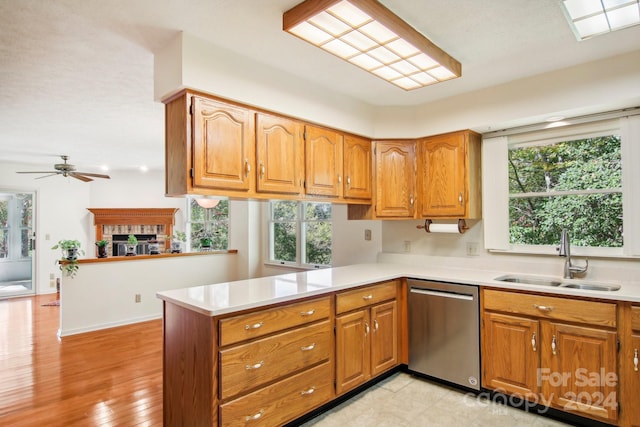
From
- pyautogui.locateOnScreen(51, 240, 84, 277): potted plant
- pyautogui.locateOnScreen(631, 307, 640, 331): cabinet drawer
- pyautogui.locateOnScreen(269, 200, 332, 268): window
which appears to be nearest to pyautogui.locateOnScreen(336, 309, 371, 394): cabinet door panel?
pyautogui.locateOnScreen(631, 307, 640, 331): cabinet drawer

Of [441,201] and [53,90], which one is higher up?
[53,90]

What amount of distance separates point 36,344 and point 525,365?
4910 millimetres

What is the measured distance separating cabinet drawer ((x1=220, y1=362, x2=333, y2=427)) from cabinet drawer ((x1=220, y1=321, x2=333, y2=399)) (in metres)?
0.05

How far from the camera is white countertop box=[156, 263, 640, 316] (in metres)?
2.11

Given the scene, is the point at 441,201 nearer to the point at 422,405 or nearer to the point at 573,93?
the point at 573,93

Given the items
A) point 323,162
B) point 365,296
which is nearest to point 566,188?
point 365,296

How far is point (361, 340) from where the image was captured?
9.27 ft

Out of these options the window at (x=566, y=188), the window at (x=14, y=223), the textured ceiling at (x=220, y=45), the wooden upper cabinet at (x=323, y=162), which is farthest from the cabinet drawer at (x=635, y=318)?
the window at (x=14, y=223)

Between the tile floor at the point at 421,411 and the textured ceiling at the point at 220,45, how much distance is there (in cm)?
245

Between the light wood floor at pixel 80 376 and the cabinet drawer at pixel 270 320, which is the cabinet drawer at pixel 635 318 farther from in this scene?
Result: the light wood floor at pixel 80 376

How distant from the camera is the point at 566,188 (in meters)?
3.02

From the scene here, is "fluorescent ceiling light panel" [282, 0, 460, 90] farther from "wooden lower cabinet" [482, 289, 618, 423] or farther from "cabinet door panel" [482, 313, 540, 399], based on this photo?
"cabinet door panel" [482, 313, 540, 399]

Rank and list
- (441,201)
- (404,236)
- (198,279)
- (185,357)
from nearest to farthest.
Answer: (185,357) < (441,201) < (404,236) < (198,279)

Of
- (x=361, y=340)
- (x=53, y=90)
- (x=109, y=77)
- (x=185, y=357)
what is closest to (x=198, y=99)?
(x=109, y=77)
